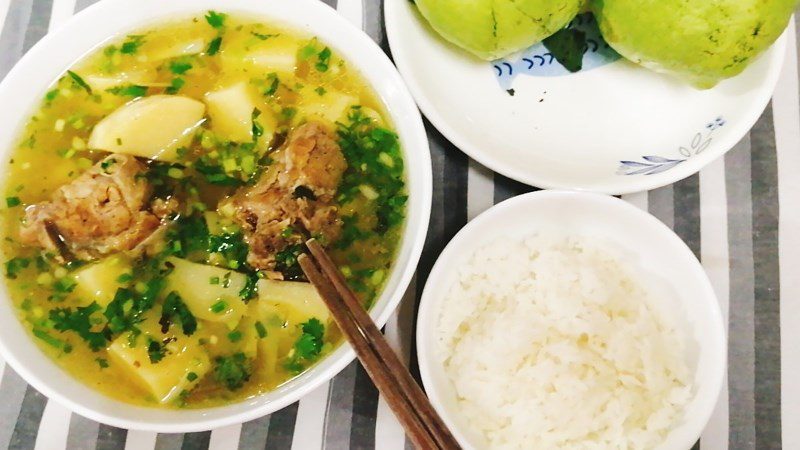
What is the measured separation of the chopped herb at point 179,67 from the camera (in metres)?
1.98

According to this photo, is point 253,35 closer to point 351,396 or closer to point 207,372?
point 207,372

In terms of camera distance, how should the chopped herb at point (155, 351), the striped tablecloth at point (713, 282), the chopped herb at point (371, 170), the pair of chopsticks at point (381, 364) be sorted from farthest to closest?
the striped tablecloth at point (713, 282)
the chopped herb at point (371, 170)
the chopped herb at point (155, 351)
the pair of chopsticks at point (381, 364)

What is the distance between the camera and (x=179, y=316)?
183 cm

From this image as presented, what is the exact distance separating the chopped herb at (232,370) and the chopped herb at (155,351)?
0.14m

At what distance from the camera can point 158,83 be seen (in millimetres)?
1979

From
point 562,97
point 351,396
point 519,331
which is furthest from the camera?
point 562,97

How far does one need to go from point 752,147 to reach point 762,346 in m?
0.68

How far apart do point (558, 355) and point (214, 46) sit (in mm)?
1358

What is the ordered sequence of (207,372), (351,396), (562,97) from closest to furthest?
(207,372), (351,396), (562,97)

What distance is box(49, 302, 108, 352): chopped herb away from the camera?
1.81m

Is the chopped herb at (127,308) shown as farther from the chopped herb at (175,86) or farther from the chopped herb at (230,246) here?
the chopped herb at (175,86)

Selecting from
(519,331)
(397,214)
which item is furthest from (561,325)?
(397,214)

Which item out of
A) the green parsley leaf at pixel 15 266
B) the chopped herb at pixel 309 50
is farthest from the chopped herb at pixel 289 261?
the green parsley leaf at pixel 15 266

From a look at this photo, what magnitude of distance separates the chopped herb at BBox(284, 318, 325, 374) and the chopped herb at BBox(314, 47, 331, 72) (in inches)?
29.2
